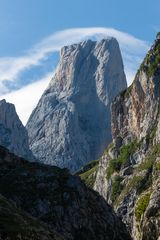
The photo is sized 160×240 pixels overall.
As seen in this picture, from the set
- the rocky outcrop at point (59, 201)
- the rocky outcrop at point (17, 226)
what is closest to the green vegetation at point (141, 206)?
the rocky outcrop at point (59, 201)

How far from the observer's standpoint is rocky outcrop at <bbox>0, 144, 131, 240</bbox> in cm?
9800

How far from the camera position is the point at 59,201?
10181cm

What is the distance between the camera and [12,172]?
10650cm

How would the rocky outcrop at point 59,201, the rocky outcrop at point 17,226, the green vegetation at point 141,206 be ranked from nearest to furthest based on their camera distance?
the rocky outcrop at point 17,226 < the rocky outcrop at point 59,201 < the green vegetation at point 141,206

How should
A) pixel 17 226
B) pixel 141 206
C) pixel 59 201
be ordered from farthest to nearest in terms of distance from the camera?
1. pixel 141 206
2. pixel 59 201
3. pixel 17 226

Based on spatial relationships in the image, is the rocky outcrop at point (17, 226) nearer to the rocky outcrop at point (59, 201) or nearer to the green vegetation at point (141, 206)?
the rocky outcrop at point (59, 201)

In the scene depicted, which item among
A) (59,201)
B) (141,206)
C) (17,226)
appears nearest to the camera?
(17,226)

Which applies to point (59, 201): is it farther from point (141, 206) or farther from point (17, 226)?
point (141, 206)

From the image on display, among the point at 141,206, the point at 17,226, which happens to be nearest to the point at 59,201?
the point at 17,226

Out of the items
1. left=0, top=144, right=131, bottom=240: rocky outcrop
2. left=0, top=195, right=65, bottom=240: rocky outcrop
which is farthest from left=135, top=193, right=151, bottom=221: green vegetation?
left=0, top=195, right=65, bottom=240: rocky outcrop

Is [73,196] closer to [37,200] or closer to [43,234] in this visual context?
[37,200]

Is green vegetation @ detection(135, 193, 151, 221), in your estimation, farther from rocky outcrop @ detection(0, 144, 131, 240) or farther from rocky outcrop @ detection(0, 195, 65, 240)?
rocky outcrop @ detection(0, 195, 65, 240)

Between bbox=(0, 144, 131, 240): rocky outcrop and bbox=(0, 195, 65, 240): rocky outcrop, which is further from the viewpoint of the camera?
bbox=(0, 144, 131, 240): rocky outcrop

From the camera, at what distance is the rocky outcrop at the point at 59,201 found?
322ft
